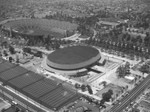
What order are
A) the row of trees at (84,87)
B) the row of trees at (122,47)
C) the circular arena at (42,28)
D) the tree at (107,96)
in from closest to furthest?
the tree at (107,96) < the row of trees at (84,87) < the row of trees at (122,47) < the circular arena at (42,28)

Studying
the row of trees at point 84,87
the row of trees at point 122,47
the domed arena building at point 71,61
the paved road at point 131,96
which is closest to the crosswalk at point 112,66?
the domed arena building at point 71,61

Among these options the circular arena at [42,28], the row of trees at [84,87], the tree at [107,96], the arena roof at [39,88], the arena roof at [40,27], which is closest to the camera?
the arena roof at [39,88]

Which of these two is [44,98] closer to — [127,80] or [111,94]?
[111,94]

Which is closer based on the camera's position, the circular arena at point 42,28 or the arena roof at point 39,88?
the arena roof at point 39,88

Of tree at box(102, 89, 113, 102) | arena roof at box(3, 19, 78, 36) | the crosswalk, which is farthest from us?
arena roof at box(3, 19, 78, 36)

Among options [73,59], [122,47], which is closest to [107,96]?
[73,59]

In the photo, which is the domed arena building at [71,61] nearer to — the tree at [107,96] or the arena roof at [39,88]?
the arena roof at [39,88]

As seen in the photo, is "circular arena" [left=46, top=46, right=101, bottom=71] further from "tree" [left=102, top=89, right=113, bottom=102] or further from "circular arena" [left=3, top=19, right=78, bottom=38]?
"circular arena" [left=3, top=19, right=78, bottom=38]

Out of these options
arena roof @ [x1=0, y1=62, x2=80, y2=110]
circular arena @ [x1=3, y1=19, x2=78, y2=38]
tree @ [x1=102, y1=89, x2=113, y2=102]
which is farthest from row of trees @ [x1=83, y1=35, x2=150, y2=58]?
arena roof @ [x1=0, y1=62, x2=80, y2=110]

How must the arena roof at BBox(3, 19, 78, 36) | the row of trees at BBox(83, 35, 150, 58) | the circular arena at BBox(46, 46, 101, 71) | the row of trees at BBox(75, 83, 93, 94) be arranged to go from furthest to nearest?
the arena roof at BBox(3, 19, 78, 36)
the row of trees at BBox(83, 35, 150, 58)
the circular arena at BBox(46, 46, 101, 71)
the row of trees at BBox(75, 83, 93, 94)
